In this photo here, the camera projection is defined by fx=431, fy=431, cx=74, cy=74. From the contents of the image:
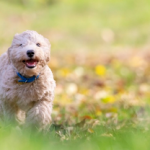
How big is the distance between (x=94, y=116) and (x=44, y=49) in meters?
2.02

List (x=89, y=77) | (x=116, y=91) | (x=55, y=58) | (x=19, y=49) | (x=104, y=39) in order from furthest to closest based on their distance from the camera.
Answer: (x=104, y=39) < (x=55, y=58) < (x=89, y=77) < (x=116, y=91) < (x=19, y=49)

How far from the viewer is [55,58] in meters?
11.5

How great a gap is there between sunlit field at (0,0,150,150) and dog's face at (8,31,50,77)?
0.58 m

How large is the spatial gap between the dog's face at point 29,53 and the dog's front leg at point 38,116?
40 cm

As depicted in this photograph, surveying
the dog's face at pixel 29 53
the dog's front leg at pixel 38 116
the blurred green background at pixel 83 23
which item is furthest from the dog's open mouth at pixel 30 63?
the blurred green background at pixel 83 23

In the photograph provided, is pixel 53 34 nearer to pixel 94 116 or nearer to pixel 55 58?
pixel 55 58

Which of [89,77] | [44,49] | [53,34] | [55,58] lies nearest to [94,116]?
[44,49]

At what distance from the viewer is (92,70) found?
10.5m

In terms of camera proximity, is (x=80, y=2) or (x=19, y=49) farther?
(x=80, y=2)

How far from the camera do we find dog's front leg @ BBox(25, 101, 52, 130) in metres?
4.42

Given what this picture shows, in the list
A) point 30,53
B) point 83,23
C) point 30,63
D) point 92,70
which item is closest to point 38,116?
point 30,63

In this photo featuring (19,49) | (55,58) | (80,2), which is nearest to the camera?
(19,49)

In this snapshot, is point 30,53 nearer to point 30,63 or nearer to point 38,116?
point 30,63

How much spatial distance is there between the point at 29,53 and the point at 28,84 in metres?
0.52
